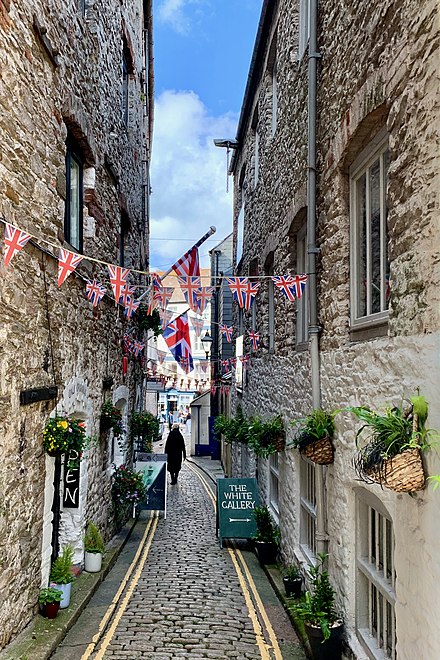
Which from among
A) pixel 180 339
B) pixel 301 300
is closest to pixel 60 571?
pixel 301 300

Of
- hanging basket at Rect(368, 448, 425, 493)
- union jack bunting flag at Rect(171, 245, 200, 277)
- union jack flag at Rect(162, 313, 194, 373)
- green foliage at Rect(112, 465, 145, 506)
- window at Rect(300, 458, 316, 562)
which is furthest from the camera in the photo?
union jack flag at Rect(162, 313, 194, 373)

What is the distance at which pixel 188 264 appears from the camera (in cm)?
858

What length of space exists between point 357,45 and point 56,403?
4733mm

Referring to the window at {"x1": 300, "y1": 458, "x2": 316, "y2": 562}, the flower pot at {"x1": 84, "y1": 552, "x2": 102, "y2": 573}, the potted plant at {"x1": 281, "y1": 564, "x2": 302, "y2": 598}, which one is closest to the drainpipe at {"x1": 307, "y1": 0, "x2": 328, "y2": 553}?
the window at {"x1": 300, "y1": 458, "x2": 316, "y2": 562}

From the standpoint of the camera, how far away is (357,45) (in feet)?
16.0

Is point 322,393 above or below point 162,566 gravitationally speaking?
above

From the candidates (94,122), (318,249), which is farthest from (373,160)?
(94,122)

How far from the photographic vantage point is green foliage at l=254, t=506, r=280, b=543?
864 centimetres

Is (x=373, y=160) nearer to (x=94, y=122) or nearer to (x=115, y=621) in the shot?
(x=94, y=122)

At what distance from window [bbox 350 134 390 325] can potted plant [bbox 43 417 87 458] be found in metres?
3.20

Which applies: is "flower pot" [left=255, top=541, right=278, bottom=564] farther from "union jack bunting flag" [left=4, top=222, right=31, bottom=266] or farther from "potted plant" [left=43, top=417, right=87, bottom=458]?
"union jack bunting flag" [left=4, top=222, right=31, bottom=266]

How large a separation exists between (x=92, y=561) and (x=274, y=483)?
3.29 m

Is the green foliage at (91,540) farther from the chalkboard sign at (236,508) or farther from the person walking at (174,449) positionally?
the person walking at (174,449)

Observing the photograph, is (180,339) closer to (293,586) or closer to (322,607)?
(293,586)
